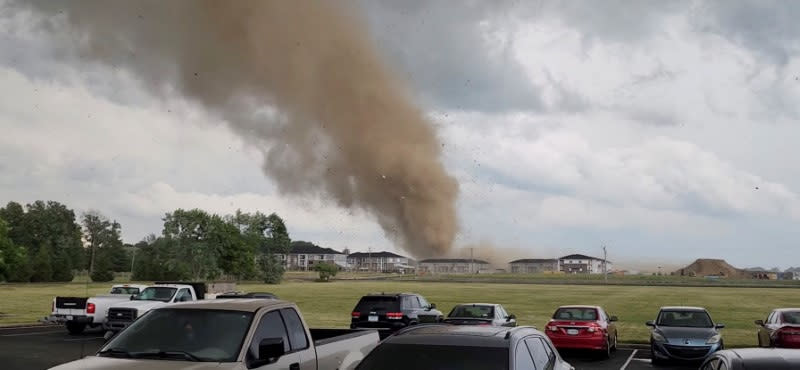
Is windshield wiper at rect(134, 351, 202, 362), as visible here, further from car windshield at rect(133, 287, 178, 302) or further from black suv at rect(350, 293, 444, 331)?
car windshield at rect(133, 287, 178, 302)

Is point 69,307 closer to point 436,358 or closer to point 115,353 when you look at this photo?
point 115,353

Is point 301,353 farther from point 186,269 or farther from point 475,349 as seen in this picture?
point 186,269

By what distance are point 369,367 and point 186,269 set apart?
10163cm

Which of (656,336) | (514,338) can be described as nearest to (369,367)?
(514,338)

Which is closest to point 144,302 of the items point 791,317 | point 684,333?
point 684,333

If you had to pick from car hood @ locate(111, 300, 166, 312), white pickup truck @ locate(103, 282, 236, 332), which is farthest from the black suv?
car hood @ locate(111, 300, 166, 312)

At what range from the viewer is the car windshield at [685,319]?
766 inches

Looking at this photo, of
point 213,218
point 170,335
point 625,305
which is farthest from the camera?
point 213,218

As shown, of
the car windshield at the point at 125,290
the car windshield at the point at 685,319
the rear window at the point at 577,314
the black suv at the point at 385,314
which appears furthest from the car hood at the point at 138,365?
the car windshield at the point at 125,290

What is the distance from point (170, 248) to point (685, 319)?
9664 centimetres

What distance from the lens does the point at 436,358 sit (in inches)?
228

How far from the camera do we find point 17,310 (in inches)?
1544

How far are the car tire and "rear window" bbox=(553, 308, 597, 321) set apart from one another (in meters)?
16.6

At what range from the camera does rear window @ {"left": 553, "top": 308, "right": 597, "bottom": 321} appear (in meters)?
20.5
